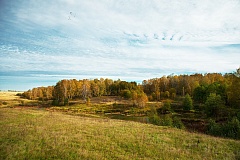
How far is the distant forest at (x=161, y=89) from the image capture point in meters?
66.8

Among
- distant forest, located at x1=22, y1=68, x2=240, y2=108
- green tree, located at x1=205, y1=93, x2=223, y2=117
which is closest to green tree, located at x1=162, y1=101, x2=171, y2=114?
distant forest, located at x1=22, y1=68, x2=240, y2=108

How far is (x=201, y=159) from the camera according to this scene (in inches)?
439

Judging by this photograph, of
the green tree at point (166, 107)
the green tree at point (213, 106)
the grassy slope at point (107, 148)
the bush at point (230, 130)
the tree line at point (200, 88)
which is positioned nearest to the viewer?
the grassy slope at point (107, 148)

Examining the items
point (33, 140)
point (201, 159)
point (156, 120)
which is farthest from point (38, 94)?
point (201, 159)

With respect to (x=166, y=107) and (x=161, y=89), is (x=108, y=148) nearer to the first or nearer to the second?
(x=166, y=107)

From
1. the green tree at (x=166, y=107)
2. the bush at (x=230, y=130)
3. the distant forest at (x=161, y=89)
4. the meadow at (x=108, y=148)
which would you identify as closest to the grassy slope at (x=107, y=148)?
the meadow at (x=108, y=148)

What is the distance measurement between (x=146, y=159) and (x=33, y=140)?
10418mm

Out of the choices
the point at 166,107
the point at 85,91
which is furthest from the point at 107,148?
the point at 85,91

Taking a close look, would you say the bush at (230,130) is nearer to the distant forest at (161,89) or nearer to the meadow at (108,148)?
the meadow at (108,148)

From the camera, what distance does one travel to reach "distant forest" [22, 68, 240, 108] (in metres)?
66.8

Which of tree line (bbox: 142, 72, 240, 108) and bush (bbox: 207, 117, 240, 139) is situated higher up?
tree line (bbox: 142, 72, 240, 108)

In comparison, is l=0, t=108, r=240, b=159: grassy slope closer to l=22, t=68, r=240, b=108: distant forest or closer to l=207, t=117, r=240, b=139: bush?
l=207, t=117, r=240, b=139: bush

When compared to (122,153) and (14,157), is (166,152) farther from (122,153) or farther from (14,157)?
A: (14,157)

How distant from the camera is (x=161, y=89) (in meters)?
134
